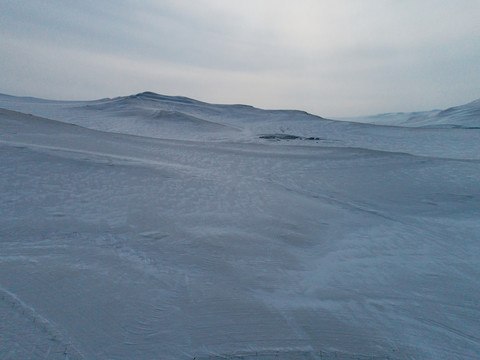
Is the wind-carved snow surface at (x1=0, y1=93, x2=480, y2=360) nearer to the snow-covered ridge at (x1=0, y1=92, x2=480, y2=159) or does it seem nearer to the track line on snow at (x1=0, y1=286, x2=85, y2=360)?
the track line on snow at (x1=0, y1=286, x2=85, y2=360)

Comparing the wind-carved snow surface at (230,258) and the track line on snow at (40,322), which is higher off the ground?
the wind-carved snow surface at (230,258)

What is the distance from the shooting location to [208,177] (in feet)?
14.0

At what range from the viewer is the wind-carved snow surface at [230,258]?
1580 millimetres

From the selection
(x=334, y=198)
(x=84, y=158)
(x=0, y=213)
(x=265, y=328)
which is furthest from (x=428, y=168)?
(x=0, y=213)

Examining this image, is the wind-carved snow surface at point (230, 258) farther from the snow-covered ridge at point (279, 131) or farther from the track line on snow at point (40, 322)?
the snow-covered ridge at point (279, 131)

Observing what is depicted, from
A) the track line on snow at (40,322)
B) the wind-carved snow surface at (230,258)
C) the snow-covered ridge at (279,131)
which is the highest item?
the snow-covered ridge at (279,131)

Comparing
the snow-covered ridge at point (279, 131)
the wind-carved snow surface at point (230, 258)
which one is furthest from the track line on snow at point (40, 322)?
the snow-covered ridge at point (279, 131)

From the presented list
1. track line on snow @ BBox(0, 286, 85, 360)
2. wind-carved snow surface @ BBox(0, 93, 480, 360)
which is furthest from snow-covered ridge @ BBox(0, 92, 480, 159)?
track line on snow @ BBox(0, 286, 85, 360)

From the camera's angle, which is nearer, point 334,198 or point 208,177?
point 334,198

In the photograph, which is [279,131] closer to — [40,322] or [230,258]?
[230,258]

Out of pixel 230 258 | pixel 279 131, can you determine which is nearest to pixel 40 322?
pixel 230 258

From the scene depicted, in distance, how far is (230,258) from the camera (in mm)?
2295

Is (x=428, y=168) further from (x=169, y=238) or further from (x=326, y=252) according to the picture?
(x=169, y=238)

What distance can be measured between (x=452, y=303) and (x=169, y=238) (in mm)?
1833
